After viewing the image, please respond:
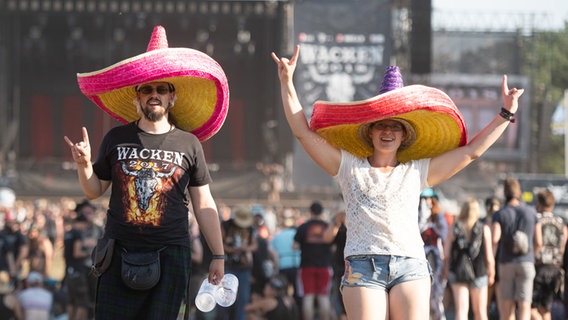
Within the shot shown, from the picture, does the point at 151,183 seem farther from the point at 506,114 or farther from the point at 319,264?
the point at 319,264

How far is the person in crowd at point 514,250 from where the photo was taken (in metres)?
11.1

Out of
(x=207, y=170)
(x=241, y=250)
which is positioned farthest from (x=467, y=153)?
(x=241, y=250)

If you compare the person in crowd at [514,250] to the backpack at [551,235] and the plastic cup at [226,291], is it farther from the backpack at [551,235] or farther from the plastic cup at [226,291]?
the plastic cup at [226,291]


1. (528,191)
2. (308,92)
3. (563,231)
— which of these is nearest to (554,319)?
(563,231)

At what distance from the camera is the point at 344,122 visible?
236 inches

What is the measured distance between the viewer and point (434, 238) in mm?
9766

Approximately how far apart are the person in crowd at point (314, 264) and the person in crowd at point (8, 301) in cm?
336

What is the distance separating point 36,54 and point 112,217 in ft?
87.2

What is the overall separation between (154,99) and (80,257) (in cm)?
746

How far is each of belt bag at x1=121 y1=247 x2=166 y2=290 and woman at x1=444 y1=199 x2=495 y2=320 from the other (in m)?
5.40

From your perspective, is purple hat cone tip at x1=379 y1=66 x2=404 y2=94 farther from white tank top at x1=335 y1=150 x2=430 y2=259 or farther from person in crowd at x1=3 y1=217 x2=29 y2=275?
person in crowd at x1=3 y1=217 x2=29 y2=275

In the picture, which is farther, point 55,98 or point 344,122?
point 55,98

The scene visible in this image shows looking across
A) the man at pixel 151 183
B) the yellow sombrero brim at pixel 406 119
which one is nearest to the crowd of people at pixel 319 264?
the yellow sombrero brim at pixel 406 119

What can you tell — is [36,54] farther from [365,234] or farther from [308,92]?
[365,234]
